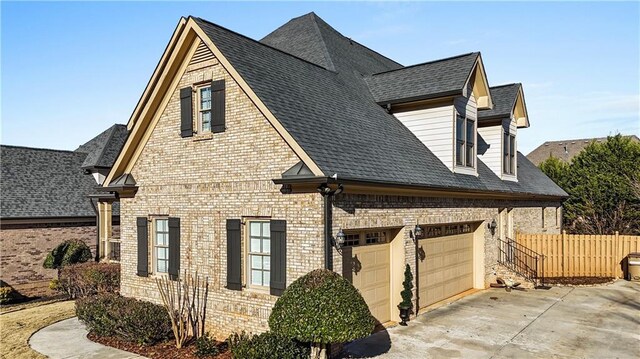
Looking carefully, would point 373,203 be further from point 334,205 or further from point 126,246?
point 126,246

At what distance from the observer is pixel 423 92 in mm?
15250

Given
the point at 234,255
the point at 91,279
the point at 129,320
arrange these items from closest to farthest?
the point at 234,255 < the point at 129,320 < the point at 91,279

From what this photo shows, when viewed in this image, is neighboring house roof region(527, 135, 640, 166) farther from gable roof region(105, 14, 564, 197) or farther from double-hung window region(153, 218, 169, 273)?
double-hung window region(153, 218, 169, 273)

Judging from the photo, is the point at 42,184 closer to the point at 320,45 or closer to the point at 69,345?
the point at 69,345

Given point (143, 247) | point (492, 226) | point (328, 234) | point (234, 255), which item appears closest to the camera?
point (328, 234)

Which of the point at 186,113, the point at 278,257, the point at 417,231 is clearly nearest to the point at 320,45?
the point at 186,113

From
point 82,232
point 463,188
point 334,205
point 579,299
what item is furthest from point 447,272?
point 82,232

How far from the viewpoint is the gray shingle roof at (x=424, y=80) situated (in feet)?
48.9

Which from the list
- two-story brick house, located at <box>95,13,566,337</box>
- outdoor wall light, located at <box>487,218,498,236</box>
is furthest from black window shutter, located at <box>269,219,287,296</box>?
outdoor wall light, located at <box>487,218,498,236</box>

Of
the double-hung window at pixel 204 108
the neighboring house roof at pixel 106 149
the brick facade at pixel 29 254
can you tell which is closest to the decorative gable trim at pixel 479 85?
the double-hung window at pixel 204 108

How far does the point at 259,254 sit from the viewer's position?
35.2ft

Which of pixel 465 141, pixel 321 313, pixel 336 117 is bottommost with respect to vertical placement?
pixel 321 313

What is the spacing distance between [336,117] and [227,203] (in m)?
3.83

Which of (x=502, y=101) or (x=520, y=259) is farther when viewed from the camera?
(x=520, y=259)
